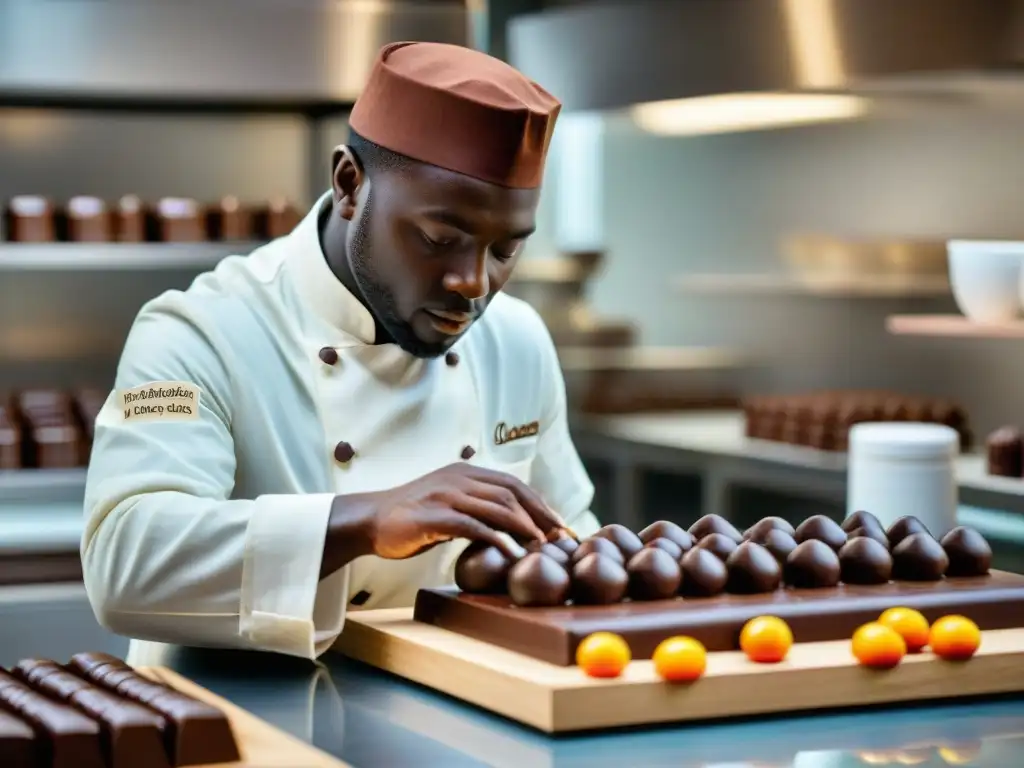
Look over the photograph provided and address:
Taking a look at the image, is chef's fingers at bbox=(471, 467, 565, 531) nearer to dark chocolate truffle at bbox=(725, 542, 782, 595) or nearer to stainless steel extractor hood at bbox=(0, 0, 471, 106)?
dark chocolate truffle at bbox=(725, 542, 782, 595)

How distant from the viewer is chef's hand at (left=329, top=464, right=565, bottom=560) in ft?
5.70

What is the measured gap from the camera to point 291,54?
4.56 metres

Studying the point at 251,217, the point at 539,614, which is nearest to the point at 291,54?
the point at 251,217

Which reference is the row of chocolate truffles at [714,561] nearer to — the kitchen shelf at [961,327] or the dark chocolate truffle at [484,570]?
the dark chocolate truffle at [484,570]

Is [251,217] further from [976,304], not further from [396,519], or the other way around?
[396,519]

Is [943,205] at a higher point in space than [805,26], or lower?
lower

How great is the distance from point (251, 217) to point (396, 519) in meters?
2.94

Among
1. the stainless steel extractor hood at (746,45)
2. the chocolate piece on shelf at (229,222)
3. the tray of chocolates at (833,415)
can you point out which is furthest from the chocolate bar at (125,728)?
the chocolate piece on shelf at (229,222)

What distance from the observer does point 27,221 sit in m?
4.37

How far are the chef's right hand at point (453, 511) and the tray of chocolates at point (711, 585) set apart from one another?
3cm

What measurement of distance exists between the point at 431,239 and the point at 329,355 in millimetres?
277

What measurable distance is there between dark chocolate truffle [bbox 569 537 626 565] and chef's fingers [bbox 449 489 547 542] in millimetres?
56

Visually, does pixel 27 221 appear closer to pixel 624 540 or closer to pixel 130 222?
pixel 130 222

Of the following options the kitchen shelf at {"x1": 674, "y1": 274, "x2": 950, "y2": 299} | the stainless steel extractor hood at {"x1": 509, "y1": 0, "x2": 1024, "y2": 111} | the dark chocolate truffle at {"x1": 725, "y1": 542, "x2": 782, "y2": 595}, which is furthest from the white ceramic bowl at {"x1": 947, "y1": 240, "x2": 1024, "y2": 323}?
the dark chocolate truffle at {"x1": 725, "y1": 542, "x2": 782, "y2": 595}
